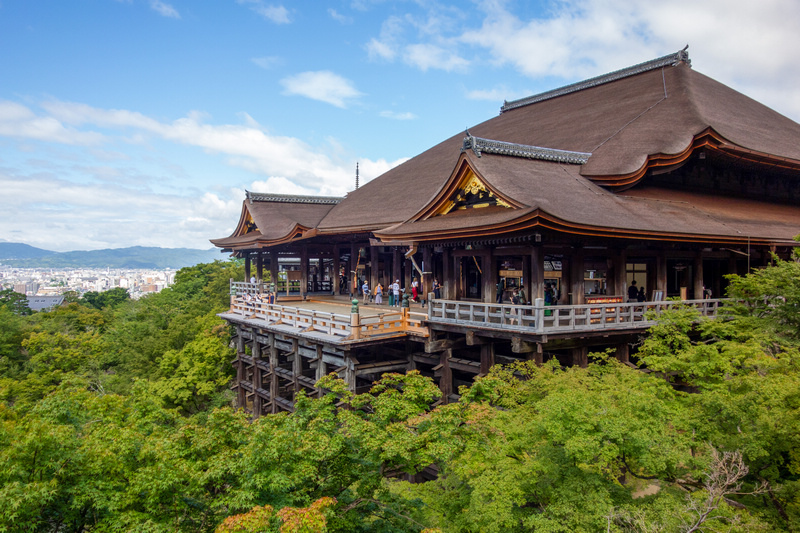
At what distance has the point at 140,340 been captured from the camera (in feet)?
115

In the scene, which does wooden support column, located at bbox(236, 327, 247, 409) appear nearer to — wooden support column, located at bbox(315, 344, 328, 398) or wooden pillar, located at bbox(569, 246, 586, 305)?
wooden support column, located at bbox(315, 344, 328, 398)

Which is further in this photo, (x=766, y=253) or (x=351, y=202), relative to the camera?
(x=351, y=202)

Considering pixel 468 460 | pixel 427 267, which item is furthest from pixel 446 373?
pixel 468 460

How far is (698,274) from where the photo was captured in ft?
59.7

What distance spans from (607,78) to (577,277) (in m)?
19.8

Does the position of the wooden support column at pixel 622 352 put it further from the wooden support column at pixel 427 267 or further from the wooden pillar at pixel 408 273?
the wooden pillar at pixel 408 273

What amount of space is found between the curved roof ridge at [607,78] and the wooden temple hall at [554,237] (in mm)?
118

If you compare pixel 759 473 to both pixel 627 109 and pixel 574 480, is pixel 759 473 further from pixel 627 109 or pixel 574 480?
pixel 627 109

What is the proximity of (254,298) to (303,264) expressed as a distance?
398 cm

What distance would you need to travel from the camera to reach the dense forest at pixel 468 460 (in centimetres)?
782

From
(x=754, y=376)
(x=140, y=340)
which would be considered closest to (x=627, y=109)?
(x=754, y=376)

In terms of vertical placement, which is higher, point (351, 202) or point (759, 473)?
point (351, 202)

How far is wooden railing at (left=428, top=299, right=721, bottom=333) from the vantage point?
44.1 ft

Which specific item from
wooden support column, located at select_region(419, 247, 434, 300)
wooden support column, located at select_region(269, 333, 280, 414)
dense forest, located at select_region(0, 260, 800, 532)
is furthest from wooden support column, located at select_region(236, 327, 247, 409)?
dense forest, located at select_region(0, 260, 800, 532)
